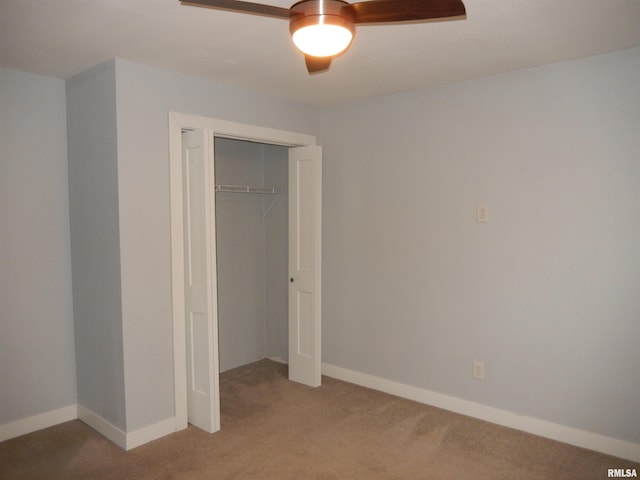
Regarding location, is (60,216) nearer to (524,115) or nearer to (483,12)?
(483,12)

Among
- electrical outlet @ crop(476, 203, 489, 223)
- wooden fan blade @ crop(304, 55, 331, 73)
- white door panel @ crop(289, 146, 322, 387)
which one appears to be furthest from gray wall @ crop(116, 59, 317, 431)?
electrical outlet @ crop(476, 203, 489, 223)

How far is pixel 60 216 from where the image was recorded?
334 cm

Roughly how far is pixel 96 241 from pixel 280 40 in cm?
180

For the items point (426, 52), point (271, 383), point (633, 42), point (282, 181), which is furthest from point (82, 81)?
point (633, 42)

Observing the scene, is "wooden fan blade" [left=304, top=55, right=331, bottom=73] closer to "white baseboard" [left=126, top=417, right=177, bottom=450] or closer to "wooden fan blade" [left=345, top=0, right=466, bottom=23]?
"wooden fan blade" [left=345, top=0, right=466, bottom=23]

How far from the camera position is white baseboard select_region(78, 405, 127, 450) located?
9.84 ft

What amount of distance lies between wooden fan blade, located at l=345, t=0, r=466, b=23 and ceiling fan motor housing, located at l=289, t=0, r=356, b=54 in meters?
0.04

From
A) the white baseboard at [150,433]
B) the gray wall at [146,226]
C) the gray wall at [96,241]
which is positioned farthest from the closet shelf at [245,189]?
the white baseboard at [150,433]

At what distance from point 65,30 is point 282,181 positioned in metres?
2.46

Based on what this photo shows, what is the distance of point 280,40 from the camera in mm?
2543

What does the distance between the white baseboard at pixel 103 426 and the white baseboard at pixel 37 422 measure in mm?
72

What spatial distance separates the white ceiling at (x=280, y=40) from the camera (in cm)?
217

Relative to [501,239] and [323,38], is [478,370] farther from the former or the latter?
[323,38]

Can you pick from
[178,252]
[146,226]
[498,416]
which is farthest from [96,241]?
[498,416]
